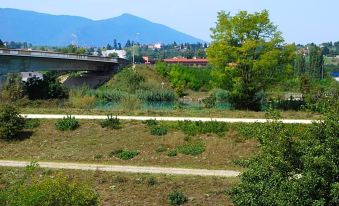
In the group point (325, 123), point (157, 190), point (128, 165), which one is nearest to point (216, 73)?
point (128, 165)

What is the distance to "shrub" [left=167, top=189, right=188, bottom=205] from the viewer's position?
67.1 ft

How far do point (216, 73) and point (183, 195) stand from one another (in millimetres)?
21861

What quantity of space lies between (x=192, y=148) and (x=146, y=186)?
5665 mm

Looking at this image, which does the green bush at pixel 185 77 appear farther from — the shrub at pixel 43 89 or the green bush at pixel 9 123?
the green bush at pixel 9 123

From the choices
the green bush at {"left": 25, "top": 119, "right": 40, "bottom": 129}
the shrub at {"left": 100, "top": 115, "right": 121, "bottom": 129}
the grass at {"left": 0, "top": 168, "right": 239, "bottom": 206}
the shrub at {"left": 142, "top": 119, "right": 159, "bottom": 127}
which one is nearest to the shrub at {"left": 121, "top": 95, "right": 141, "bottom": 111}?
the shrub at {"left": 100, "top": 115, "right": 121, "bottom": 129}

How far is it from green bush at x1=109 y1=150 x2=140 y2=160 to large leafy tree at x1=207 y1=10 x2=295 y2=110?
1487 centimetres

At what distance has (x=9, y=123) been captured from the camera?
29.3 metres

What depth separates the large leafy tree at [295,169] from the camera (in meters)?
13.5

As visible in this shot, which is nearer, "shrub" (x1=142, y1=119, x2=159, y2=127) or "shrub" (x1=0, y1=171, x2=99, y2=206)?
Answer: "shrub" (x1=0, y1=171, x2=99, y2=206)

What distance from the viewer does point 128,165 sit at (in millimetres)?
25531

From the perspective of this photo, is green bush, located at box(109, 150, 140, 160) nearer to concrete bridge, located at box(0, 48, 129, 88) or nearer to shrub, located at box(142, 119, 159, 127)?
shrub, located at box(142, 119, 159, 127)

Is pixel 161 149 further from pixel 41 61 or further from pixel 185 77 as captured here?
pixel 185 77

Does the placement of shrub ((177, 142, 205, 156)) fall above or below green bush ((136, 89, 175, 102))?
below

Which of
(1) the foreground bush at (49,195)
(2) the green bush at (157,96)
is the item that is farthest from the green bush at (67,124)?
(2) the green bush at (157,96)
